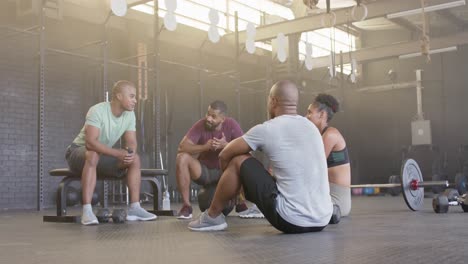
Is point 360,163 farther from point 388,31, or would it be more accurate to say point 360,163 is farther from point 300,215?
point 300,215

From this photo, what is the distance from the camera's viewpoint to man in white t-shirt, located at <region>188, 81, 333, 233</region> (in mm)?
2096

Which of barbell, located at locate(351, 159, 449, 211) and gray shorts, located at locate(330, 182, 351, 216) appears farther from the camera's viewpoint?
barbell, located at locate(351, 159, 449, 211)

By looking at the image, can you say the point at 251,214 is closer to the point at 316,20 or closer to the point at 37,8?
the point at 37,8

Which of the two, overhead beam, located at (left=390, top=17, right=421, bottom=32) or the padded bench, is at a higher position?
overhead beam, located at (left=390, top=17, right=421, bottom=32)

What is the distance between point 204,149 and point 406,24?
25.3 ft

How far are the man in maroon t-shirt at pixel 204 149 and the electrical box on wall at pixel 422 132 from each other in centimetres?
653

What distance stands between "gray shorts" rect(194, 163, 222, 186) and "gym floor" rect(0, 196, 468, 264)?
2.94 ft

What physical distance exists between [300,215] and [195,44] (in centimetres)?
598

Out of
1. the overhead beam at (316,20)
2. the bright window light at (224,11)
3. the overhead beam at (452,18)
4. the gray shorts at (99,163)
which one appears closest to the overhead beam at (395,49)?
the overhead beam at (452,18)

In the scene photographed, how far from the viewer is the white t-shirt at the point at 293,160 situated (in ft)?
6.86

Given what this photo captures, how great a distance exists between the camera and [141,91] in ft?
22.0

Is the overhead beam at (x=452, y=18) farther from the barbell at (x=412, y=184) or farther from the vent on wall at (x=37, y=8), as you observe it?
the vent on wall at (x=37, y=8)

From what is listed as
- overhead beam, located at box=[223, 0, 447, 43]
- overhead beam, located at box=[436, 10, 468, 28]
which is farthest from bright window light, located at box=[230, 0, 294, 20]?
overhead beam, located at box=[436, 10, 468, 28]

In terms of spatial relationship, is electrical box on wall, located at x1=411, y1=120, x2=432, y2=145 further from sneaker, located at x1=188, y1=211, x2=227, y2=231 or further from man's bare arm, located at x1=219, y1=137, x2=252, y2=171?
man's bare arm, located at x1=219, y1=137, x2=252, y2=171
